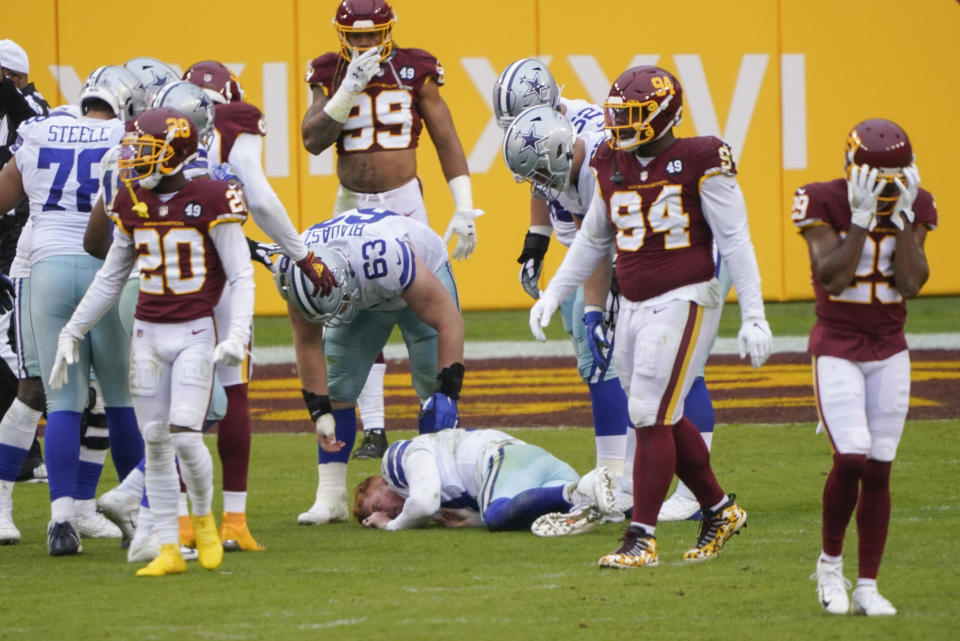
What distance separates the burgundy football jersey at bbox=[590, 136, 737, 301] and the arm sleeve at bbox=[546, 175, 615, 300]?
0.44 ft

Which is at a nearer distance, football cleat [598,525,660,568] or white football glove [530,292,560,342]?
football cleat [598,525,660,568]

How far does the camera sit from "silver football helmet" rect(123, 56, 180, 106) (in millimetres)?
5734

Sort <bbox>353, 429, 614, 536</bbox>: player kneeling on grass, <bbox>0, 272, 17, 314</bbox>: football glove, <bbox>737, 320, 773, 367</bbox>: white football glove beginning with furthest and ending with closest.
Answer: <bbox>0, 272, 17, 314</bbox>: football glove → <bbox>353, 429, 614, 536</bbox>: player kneeling on grass → <bbox>737, 320, 773, 367</bbox>: white football glove

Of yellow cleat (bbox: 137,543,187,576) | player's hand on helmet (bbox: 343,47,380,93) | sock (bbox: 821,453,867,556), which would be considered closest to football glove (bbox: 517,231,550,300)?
player's hand on helmet (bbox: 343,47,380,93)

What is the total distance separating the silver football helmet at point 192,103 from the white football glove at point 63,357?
2.54 feet

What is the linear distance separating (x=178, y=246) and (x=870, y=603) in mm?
2239

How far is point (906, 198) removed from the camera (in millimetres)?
4109

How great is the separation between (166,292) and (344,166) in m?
Answer: 2.28

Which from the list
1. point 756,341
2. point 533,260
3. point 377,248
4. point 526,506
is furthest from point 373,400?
point 756,341

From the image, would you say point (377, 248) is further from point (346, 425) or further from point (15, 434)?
point (15, 434)

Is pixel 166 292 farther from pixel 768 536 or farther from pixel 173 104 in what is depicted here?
pixel 768 536

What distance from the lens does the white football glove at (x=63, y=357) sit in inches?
198

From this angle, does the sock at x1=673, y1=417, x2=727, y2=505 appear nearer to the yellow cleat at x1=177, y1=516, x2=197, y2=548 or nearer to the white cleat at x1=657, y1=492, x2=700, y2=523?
the white cleat at x1=657, y1=492, x2=700, y2=523

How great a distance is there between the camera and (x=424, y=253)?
6.30m
